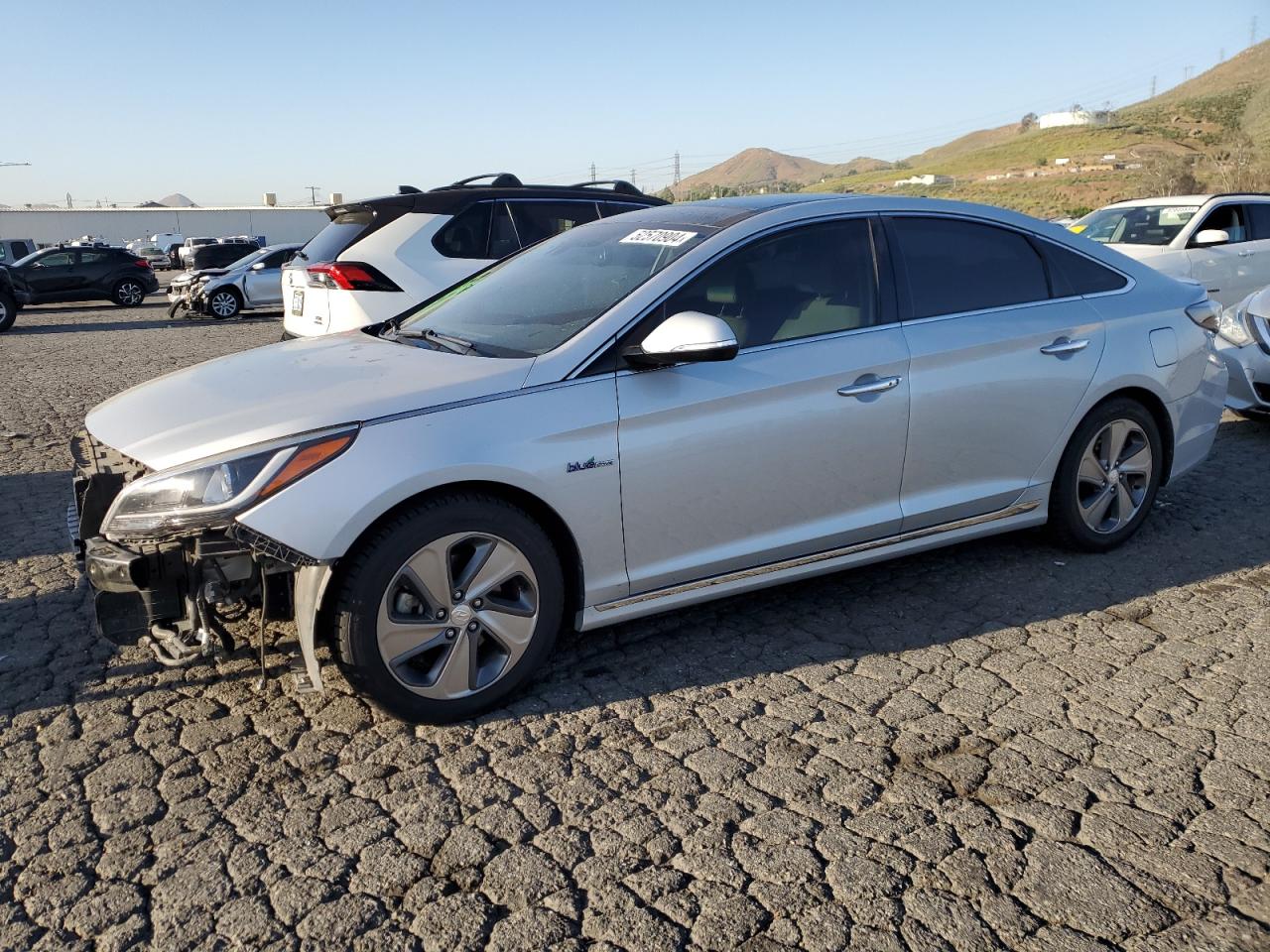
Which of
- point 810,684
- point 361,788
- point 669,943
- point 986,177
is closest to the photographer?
point 669,943

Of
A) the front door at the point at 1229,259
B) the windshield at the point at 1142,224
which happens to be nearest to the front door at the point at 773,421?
the windshield at the point at 1142,224

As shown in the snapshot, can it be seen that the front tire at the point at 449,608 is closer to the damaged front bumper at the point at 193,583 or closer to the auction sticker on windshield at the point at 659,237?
the damaged front bumper at the point at 193,583

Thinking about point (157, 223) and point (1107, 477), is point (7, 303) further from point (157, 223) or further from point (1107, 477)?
point (157, 223)

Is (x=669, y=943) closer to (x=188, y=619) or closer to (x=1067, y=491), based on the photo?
(x=188, y=619)

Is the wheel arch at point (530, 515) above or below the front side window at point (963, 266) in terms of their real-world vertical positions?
below

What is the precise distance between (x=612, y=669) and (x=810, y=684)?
0.75m

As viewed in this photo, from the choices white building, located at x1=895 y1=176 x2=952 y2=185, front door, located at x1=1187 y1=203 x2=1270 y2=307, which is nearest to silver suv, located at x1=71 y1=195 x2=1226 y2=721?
front door, located at x1=1187 y1=203 x2=1270 y2=307

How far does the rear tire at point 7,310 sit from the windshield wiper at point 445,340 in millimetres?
17992

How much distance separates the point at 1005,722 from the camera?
3.58m

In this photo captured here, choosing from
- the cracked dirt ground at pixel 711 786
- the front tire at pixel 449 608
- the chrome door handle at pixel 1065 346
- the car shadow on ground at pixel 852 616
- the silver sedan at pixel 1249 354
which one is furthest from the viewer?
the silver sedan at pixel 1249 354

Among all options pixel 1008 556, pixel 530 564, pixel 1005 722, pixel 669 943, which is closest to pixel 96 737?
pixel 530 564

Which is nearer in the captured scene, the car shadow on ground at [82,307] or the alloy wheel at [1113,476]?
the alloy wheel at [1113,476]

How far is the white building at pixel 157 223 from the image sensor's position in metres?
78.8

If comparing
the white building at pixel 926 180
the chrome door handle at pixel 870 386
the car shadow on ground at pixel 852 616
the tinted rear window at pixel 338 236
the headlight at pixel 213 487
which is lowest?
the car shadow on ground at pixel 852 616
